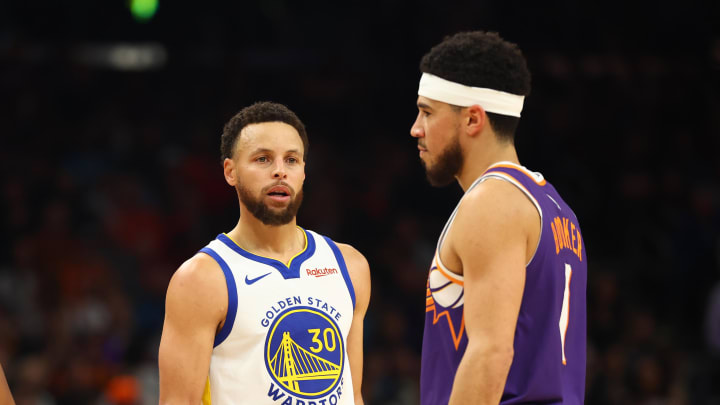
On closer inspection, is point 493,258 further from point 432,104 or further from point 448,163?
point 432,104

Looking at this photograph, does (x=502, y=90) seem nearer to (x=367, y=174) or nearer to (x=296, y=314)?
(x=296, y=314)

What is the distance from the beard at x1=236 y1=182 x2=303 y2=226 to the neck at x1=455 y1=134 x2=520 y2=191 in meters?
0.65

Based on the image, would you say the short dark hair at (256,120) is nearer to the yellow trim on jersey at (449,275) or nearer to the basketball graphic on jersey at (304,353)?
the basketball graphic on jersey at (304,353)

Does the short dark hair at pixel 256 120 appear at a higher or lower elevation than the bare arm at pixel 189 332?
higher

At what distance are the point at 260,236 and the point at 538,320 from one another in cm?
110

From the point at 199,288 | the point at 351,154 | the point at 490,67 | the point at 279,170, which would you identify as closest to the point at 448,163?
the point at 490,67

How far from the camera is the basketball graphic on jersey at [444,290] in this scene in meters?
3.07

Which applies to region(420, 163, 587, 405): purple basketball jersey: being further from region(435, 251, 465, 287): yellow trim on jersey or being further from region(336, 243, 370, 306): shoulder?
region(336, 243, 370, 306): shoulder

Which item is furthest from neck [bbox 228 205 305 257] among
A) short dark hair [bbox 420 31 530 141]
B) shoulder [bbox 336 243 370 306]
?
short dark hair [bbox 420 31 530 141]

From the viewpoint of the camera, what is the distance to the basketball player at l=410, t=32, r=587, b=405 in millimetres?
2859

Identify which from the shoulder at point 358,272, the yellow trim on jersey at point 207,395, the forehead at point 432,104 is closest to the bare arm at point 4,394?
the yellow trim on jersey at point 207,395

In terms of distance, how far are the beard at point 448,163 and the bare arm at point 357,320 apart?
55 centimetres

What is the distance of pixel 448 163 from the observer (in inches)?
128

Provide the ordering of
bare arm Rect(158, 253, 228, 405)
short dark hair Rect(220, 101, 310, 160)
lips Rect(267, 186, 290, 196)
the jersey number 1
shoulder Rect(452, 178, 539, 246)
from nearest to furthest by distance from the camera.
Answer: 1. shoulder Rect(452, 178, 539, 246)
2. the jersey number 1
3. bare arm Rect(158, 253, 228, 405)
4. lips Rect(267, 186, 290, 196)
5. short dark hair Rect(220, 101, 310, 160)
